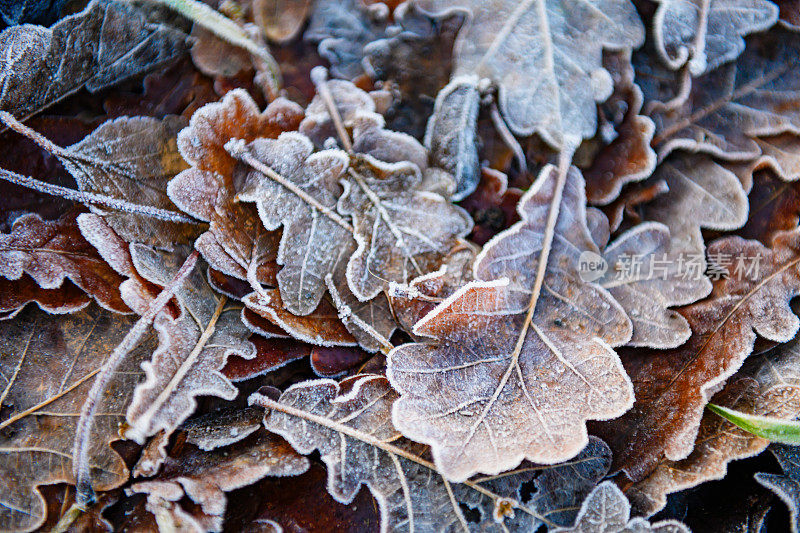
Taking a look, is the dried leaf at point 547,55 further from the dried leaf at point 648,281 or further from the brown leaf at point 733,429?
the brown leaf at point 733,429

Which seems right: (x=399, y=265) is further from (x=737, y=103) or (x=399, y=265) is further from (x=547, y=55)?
(x=737, y=103)

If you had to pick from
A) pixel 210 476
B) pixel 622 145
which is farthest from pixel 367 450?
pixel 622 145

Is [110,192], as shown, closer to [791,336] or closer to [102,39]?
[102,39]

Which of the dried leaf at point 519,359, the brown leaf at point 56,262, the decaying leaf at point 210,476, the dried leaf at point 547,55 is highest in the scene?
the dried leaf at point 547,55

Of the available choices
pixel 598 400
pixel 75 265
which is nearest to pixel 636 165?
pixel 598 400

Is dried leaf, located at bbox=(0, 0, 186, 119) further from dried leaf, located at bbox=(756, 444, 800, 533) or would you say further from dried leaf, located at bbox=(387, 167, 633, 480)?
dried leaf, located at bbox=(756, 444, 800, 533)

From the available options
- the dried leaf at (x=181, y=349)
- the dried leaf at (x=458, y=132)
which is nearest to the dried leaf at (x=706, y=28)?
the dried leaf at (x=458, y=132)
